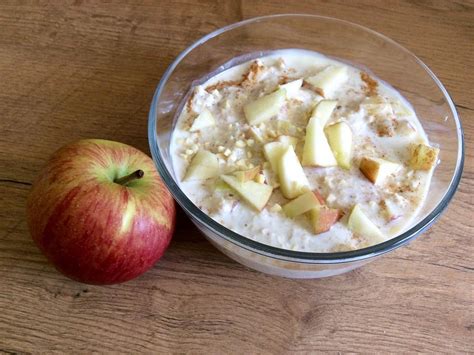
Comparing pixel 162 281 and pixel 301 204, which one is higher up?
pixel 301 204

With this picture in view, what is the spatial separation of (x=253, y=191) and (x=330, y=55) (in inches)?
21.4

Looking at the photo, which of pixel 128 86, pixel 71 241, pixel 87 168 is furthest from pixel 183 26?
pixel 71 241

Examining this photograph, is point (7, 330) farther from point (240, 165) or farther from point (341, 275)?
point (341, 275)

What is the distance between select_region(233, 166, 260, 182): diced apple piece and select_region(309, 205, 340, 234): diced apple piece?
135mm

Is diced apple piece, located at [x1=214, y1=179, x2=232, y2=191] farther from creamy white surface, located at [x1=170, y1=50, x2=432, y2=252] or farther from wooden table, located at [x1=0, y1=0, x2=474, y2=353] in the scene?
wooden table, located at [x1=0, y1=0, x2=474, y2=353]

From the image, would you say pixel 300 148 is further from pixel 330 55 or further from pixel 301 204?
pixel 330 55

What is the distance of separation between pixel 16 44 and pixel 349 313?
1047mm

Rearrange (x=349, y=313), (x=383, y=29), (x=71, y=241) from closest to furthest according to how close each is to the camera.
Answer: (x=71, y=241) < (x=349, y=313) < (x=383, y=29)

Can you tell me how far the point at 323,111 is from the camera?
4.39ft

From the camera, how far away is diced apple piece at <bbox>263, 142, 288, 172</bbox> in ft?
4.11

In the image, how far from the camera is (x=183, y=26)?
1.68 meters

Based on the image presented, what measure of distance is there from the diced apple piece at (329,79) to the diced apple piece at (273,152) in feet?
0.73

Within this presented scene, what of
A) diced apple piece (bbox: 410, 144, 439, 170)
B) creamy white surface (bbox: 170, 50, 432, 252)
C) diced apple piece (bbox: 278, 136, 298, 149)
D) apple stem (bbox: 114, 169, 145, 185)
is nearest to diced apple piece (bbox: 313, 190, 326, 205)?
creamy white surface (bbox: 170, 50, 432, 252)

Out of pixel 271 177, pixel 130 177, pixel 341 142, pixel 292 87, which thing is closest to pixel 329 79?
pixel 292 87
